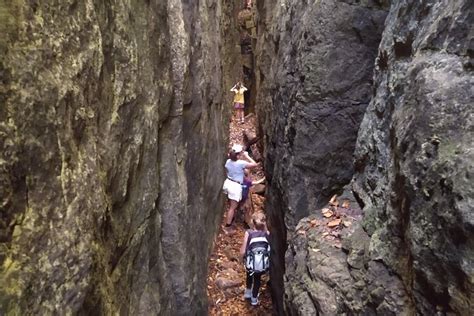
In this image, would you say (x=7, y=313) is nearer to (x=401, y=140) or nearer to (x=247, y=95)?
(x=401, y=140)

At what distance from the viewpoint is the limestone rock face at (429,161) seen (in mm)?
3070

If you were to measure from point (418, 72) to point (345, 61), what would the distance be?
94.8 inches

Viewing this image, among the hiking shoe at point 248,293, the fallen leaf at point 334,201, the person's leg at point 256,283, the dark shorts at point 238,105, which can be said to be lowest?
the hiking shoe at point 248,293

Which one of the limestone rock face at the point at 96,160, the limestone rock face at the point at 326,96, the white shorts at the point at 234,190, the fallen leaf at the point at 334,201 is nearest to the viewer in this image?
the limestone rock face at the point at 96,160

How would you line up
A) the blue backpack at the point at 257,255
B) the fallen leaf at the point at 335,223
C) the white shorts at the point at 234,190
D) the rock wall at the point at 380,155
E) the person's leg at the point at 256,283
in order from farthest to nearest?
the white shorts at the point at 234,190 < the person's leg at the point at 256,283 < the blue backpack at the point at 257,255 < the fallen leaf at the point at 335,223 < the rock wall at the point at 380,155

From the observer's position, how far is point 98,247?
3.41 meters

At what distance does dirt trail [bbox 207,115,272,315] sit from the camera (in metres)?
8.02

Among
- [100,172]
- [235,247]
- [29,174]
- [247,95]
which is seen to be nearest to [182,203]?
[100,172]

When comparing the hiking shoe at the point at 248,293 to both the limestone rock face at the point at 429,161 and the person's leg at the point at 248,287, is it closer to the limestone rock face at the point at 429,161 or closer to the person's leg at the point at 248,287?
the person's leg at the point at 248,287

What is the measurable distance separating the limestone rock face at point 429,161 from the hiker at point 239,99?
521 inches

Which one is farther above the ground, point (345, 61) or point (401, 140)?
point (345, 61)

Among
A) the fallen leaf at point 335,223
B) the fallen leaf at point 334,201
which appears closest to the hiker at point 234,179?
the fallen leaf at point 334,201

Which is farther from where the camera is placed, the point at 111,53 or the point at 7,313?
the point at 111,53

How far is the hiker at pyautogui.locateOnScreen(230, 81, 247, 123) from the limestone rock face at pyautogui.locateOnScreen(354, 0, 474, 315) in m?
13.2
